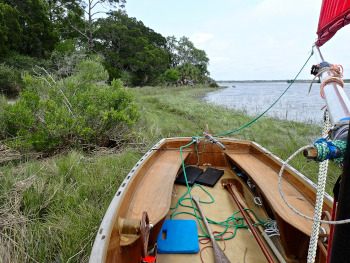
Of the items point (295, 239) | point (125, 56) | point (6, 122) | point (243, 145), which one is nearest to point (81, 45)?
point (125, 56)

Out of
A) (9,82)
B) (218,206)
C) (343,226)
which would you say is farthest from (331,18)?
(9,82)

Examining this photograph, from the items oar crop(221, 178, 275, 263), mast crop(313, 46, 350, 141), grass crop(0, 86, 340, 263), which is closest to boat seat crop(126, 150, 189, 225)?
grass crop(0, 86, 340, 263)

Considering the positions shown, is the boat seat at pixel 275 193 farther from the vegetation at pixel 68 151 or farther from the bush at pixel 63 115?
the bush at pixel 63 115

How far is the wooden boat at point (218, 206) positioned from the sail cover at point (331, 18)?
6.23ft

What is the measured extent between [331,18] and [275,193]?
8.28 feet

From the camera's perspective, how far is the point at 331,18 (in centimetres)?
294

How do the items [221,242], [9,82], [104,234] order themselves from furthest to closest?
1. [9,82]
2. [221,242]
3. [104,234]

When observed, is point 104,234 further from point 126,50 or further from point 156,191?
point 126,50

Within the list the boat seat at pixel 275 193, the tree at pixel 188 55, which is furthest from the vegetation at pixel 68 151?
the tree at pixel 188 55

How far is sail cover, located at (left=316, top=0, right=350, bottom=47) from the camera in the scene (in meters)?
2.61

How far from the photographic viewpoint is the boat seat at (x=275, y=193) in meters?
1.76

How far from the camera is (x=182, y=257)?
6.21ft

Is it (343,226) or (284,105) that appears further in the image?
(284,105)

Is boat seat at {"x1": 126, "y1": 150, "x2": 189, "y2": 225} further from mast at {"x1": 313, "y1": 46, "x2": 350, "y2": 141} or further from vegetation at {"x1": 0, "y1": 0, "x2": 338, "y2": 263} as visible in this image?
mast at {"x1": 313, "y1": 46, "x2": 350, "y2": 141}
